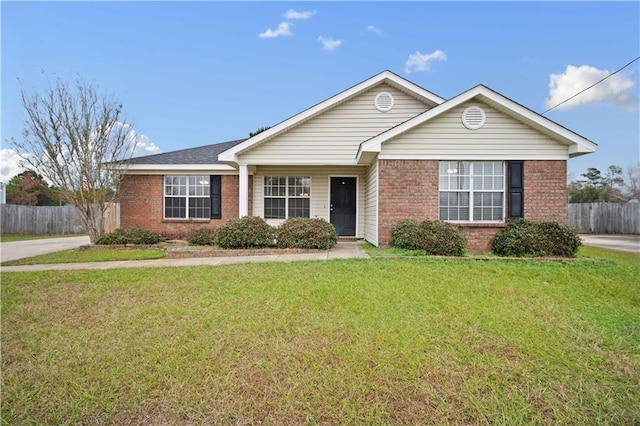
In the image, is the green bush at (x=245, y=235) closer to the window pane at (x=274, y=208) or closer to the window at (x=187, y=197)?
the window pane at (x=274, y=208)


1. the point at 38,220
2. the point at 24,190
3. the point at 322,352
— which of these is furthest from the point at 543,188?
the point at 24,190

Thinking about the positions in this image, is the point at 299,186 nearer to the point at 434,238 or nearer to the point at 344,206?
the point at 344,206

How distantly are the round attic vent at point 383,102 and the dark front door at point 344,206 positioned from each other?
9.64ft

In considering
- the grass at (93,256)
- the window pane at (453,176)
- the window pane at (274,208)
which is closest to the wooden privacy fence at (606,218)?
the window pane at (453,176)

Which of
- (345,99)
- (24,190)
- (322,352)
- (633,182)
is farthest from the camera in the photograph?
(633,182)

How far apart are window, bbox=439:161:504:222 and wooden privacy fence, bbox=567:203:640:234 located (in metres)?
15.4

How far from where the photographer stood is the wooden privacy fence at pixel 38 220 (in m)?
20.8

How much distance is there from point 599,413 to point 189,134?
20.3 meters

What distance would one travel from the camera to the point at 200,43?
13898 mm

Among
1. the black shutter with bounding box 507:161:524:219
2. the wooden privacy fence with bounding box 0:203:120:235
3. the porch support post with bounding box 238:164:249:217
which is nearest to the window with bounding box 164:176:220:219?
the porch support post with bounding box 238:164:249:217

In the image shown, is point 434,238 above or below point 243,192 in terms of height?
below

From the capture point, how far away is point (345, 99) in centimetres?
1162

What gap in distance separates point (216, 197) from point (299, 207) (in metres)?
3.29

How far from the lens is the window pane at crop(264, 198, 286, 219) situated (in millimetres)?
13141
